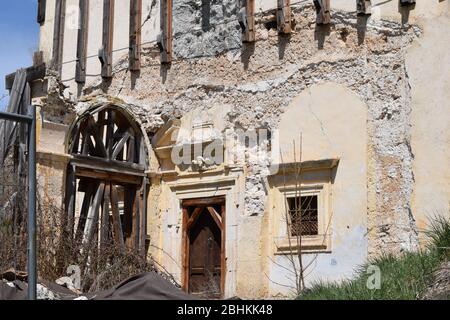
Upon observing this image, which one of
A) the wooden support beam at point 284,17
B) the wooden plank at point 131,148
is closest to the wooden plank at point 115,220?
the wooden plank at point 131,148

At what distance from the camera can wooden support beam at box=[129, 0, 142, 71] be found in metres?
17.1

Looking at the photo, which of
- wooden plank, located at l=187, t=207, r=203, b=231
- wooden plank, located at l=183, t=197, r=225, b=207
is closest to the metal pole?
wooden plank, located at l=183, t=197, r=225, b=207

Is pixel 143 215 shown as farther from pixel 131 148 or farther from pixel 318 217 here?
pixel 318 217

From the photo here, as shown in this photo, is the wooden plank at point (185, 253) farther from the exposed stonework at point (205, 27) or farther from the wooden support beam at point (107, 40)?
the wooden support beam at point (107, 40)

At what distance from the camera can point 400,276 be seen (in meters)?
11.6

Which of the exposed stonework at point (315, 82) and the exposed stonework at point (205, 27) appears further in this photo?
the exposed stonework at point (205, 27)

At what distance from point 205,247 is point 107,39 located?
495 centimetres

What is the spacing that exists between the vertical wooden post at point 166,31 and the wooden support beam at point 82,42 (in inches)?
87.8

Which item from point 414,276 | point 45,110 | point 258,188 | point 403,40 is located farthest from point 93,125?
point 414,276

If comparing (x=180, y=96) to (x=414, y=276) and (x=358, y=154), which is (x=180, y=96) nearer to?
(x=358, y=154)

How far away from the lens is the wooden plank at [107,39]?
57.4 feet

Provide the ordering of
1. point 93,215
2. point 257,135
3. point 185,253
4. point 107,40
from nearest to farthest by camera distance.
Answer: point 93,215 < point 257,135 < point 185,253 < point 107,40

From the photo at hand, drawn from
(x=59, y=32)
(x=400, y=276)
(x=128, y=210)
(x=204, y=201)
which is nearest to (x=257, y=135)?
(x=204, y=201)

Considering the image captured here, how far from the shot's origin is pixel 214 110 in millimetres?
15836
